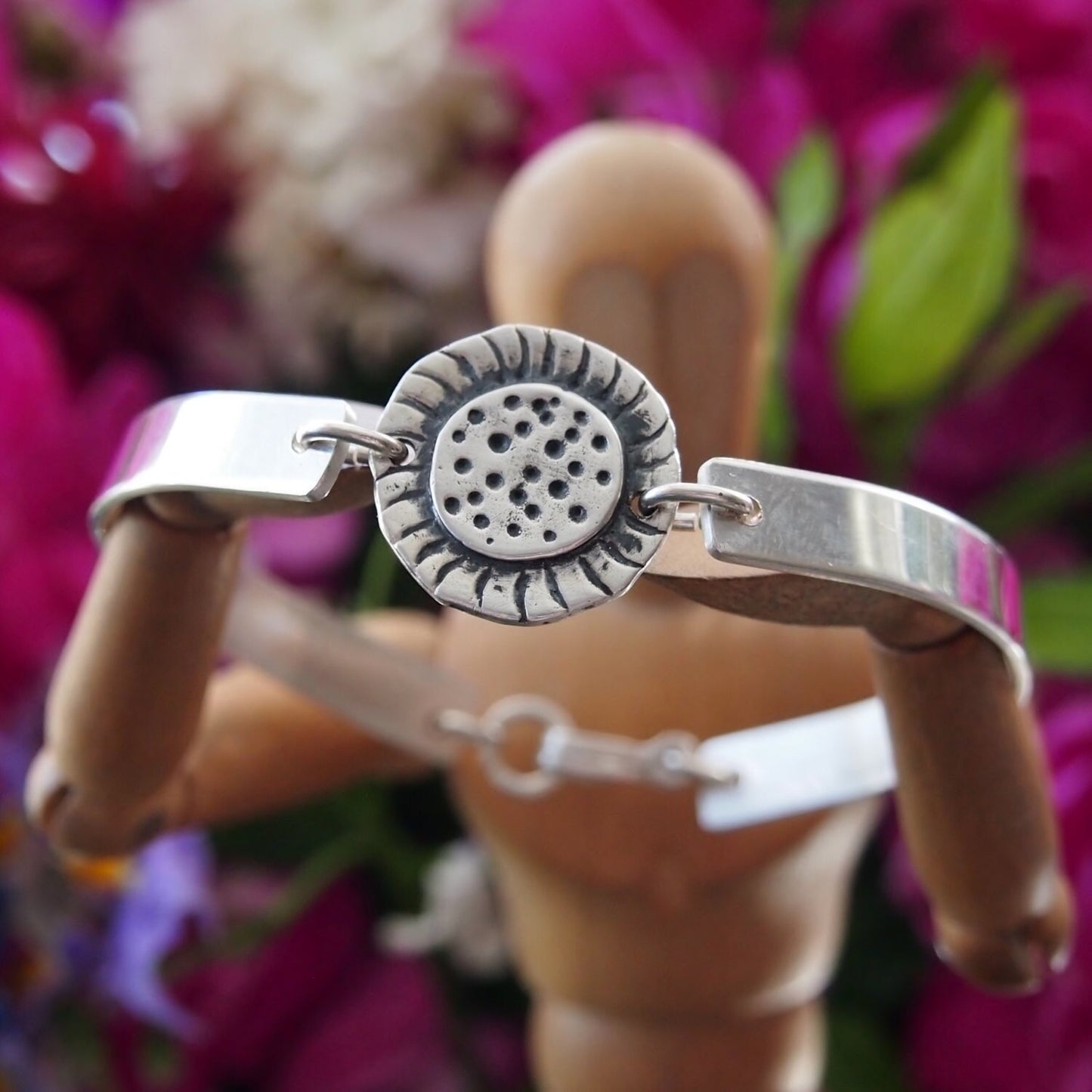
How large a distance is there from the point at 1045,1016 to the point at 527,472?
1.03 ft

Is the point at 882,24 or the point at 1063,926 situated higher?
the point at 882,24

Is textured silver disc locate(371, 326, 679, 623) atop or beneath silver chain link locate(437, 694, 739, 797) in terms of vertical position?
atop

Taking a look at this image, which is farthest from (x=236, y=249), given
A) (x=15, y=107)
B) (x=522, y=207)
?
(x=522, y=207)

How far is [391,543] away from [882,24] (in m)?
0.44

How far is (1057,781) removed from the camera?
43 cm

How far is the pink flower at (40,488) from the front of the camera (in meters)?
0.46

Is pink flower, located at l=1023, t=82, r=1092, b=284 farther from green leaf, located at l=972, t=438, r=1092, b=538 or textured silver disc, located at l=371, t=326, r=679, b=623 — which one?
textured silver disc, located at l=371, t=326, r=679, b=623

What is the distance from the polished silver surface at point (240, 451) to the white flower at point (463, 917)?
25cm

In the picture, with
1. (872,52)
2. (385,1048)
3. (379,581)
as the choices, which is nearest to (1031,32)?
(872,52)

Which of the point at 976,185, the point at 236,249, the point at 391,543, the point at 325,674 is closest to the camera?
the point at 391,543

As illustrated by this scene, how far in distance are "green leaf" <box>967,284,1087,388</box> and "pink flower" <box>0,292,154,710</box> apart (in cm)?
32

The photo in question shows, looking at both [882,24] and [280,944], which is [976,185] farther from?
[280,944]

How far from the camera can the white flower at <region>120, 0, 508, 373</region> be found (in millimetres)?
515

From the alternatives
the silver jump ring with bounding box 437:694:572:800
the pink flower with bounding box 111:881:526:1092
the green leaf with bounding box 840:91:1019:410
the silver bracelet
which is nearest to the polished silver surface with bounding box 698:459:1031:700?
the silver bracelet
